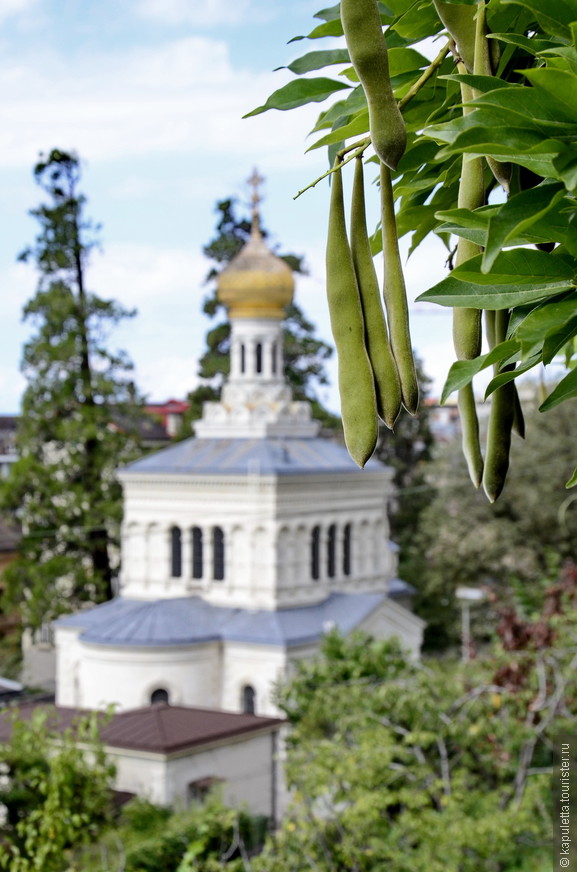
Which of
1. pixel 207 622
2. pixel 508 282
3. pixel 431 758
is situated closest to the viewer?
pixel 508 282

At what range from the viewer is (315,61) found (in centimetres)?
181

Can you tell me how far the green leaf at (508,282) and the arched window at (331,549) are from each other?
21.2 meters

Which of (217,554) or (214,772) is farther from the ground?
(217,554)

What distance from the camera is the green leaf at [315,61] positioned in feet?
5.89

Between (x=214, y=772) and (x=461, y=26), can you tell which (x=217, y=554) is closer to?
(x=214, y=772)

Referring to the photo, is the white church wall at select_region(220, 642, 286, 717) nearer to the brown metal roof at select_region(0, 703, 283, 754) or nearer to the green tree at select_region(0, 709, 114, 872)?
the brown metal roof at select_region(0, 703, 283, 754)

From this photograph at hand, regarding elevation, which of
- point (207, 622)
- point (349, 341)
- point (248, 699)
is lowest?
point (248, 699)

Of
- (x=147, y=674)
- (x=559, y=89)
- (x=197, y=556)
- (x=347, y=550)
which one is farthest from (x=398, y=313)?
(x=347, y=550)

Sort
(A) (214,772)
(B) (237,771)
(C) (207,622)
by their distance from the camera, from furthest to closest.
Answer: (C) (207,622) < (B) (237,771) < (A) (214,772)

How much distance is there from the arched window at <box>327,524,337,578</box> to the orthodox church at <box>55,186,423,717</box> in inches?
1.0

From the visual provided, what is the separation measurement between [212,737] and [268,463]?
762 cm

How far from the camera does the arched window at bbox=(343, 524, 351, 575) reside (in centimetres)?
2287

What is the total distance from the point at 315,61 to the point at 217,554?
2031cm

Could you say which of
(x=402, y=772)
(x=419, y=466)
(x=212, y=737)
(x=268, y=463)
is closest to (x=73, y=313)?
(x=268, y=463)
